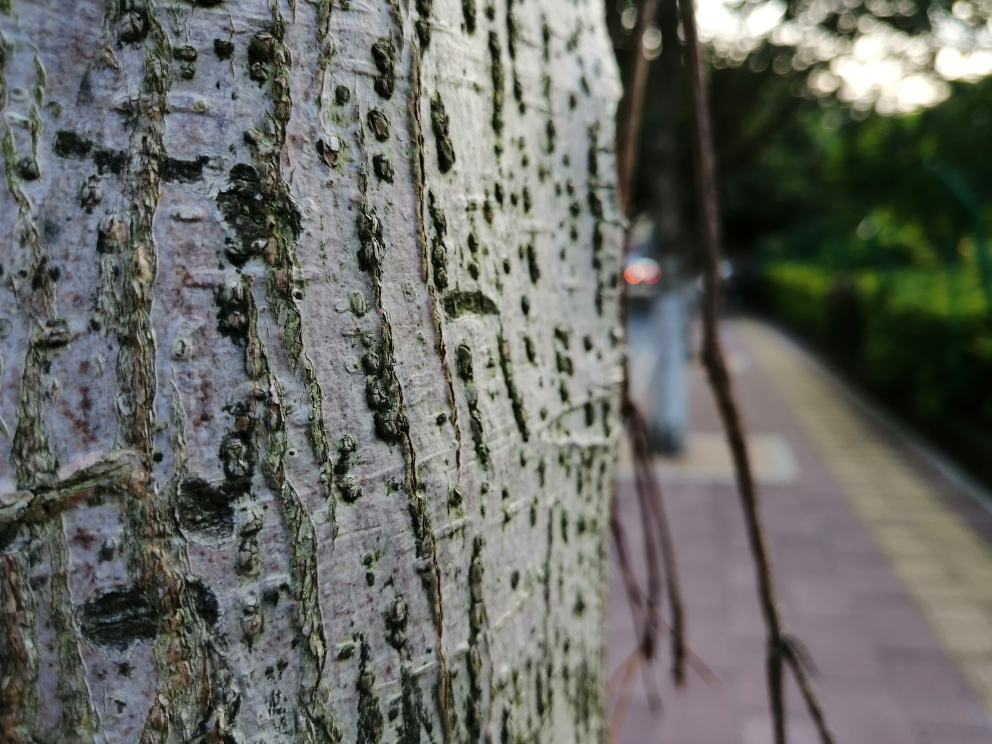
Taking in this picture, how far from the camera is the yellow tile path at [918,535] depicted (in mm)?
3926

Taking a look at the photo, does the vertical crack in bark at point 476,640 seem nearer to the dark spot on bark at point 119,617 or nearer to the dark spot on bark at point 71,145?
the dark spot on bark at point 119,617

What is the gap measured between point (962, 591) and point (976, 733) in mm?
1494

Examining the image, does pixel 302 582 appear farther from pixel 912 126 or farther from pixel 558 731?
pixel 912 126

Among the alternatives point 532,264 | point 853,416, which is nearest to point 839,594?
point 532,264

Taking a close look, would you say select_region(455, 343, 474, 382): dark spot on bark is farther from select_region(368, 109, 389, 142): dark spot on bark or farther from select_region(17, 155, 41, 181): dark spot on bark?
select_region(17, 155, 41, 181): dark spot on bark

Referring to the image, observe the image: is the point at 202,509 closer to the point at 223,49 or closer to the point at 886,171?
the point at 223,49

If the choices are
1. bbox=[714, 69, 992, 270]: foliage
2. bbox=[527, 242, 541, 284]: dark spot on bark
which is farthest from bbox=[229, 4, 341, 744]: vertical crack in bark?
bbox=[714, 69, 992, 270]: foliage

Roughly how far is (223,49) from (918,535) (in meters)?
5.71

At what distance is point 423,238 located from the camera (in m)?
0.59

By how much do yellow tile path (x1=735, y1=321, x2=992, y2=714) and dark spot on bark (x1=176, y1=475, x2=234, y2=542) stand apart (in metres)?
3.70

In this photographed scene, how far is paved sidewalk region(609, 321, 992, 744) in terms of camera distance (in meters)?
3.26

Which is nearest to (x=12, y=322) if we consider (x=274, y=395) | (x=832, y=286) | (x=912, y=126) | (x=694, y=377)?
(x=274, y=395)

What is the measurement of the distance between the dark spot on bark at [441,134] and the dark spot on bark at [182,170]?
0.16 m

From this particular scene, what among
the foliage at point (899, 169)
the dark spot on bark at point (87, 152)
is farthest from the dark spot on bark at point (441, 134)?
the foliage at point (899, 169)
